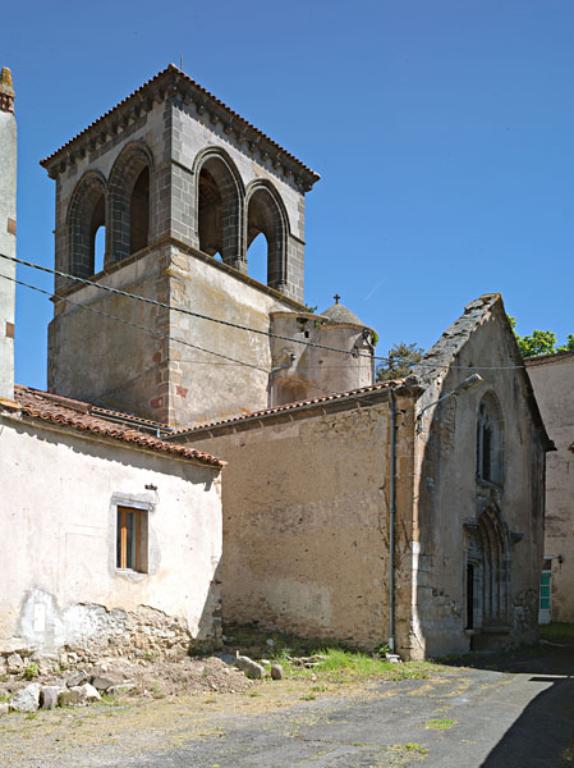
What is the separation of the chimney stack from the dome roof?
463 inches

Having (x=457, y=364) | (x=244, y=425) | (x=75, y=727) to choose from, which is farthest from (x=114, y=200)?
(x=75, y=727)

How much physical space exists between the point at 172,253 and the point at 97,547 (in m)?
9.85

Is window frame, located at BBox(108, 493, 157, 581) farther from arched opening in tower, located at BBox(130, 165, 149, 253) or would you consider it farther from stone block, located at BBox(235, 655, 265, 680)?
arched opening in tower, located at BBox(130, 165, 149, 253)

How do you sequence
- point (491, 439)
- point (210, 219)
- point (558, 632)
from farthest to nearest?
Answer: point (210, 219) → point (558, 632) → point (491, 439)

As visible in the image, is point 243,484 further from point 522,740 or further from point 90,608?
point 522,740

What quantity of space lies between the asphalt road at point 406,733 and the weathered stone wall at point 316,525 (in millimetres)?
2886

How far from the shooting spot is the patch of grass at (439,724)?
8094mm

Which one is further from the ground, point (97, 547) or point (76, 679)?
point (97, 547)

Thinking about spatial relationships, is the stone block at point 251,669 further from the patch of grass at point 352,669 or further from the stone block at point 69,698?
the stone block at point 69,698

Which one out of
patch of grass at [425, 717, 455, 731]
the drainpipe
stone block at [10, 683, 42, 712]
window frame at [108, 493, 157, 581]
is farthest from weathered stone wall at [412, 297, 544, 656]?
stone block at [10, 683, 42, 712]

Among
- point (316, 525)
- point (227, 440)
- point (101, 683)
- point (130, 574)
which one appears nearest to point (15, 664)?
point (101, 683)

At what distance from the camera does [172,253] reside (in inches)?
776

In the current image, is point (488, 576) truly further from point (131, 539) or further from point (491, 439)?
point (131, 539)

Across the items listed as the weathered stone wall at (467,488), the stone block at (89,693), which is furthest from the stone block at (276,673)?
the stone block at (89,693)
